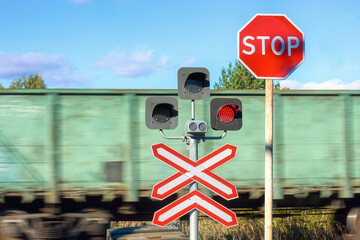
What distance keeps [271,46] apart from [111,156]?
4.14 m

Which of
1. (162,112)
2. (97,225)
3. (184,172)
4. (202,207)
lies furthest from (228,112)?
(97,225)

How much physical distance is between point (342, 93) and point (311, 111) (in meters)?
0.76

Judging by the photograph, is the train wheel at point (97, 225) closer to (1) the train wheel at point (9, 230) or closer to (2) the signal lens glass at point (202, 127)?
(1) the train wheel at point (9, 230)

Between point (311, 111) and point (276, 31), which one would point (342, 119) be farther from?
point (276, 31)

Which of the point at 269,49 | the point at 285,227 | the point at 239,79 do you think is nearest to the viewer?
the point at 269,49

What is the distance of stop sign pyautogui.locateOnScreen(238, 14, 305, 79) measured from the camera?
4.50m

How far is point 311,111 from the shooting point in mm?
8297

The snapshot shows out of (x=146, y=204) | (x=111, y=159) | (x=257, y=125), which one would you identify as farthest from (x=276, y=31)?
(x=146, y=204)

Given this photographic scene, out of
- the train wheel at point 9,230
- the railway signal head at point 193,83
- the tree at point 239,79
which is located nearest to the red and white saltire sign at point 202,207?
the railway signal head at point 193,83

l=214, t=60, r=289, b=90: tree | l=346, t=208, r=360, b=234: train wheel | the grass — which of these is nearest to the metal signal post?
the grass

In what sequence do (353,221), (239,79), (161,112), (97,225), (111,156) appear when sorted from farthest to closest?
(239,79)
(353,221)
(97,225)
(111,156)
(161,112)

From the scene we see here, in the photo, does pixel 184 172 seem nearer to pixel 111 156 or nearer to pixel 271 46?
pixel 271 46

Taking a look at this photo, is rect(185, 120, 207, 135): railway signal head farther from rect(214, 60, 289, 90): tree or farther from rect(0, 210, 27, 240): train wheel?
rect(214, 60, 289, 90): tree

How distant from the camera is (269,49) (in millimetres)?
4578
